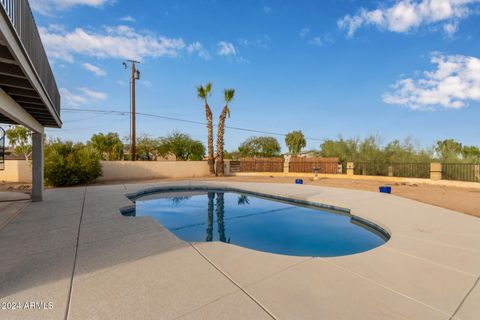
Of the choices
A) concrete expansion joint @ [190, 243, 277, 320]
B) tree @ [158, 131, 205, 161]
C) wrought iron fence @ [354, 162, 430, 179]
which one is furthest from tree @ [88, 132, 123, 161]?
concrete expansion joint @ [190, 243, 277, 320]

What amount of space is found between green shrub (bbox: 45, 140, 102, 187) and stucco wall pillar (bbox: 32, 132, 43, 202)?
5.31 m

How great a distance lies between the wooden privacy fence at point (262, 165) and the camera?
20.4m

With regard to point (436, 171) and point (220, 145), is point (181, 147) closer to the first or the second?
point (220, 145)

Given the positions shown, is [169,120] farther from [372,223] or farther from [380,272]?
[380,272]

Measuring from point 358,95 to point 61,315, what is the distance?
24.3m

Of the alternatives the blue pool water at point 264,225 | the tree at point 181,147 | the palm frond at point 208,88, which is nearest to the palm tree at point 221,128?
the palm frond at point 208,88

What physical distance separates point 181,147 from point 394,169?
20888 mm

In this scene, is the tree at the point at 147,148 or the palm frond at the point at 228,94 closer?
the palm frond at the point at 228,94

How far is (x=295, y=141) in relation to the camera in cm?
4738

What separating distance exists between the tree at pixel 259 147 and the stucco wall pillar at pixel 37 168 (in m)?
35.6

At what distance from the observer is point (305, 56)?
17875 millimetres

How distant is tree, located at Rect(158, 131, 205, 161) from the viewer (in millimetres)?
26578

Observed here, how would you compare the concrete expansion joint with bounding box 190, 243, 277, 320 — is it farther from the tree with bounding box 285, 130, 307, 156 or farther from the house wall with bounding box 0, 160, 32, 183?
the tree with bounding box 285, 130, 307, 156

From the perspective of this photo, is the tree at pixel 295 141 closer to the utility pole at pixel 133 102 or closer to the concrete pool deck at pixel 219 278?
the utility pole at pixel 133 102
